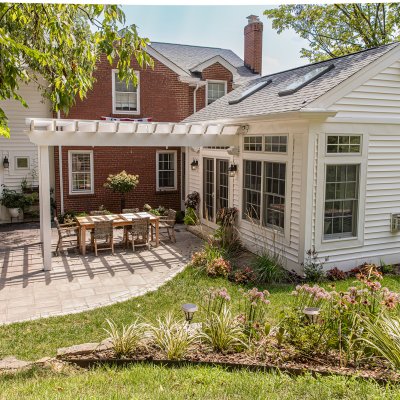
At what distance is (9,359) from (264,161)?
6.99 metres

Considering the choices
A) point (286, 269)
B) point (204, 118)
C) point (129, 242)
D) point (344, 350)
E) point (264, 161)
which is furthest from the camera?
point (204, 118)

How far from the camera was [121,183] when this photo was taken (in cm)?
1471

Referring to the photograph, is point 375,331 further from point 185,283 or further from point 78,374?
point 185,283

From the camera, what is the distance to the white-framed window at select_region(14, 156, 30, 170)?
51.0 ft

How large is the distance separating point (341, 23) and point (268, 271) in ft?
55.9

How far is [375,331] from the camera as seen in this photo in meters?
4.33

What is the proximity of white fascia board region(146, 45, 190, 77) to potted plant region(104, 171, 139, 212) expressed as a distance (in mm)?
4630

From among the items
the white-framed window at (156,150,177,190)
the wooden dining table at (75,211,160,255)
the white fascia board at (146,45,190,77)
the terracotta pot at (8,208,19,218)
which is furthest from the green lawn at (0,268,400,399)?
the white fascia board at (146,45,190,77)

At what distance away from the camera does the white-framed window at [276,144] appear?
30.3ft

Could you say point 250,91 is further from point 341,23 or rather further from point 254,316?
point 341,23

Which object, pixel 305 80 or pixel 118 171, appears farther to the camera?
pixel 118 171

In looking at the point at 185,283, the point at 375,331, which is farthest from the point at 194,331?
the point at 185,283

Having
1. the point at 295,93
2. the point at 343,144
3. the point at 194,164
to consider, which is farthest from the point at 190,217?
the point at 343,144

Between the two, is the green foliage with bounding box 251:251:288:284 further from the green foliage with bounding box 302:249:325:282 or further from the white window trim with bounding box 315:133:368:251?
the white window trim with bounding box 315:133:368:251
